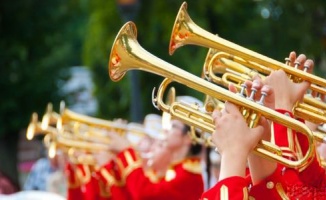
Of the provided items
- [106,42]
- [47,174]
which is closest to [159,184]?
[47,174]

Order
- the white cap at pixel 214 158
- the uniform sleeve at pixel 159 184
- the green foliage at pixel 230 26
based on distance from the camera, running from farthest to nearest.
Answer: the green foliage at pixel 230 26, the white cap at pixel 214 158, the uniform sleeve at pixel 159 184

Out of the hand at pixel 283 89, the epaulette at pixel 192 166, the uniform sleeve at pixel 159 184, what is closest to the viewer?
the hand at pixel 283 89

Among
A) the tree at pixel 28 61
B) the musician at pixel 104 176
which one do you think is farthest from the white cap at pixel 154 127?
the tree at pixel 28 61

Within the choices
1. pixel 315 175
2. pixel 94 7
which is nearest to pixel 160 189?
pixel 315 175

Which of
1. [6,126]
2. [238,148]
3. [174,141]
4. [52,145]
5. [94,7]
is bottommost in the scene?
[6,126]

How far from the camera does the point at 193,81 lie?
3.73 metres

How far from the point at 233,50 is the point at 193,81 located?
509 millimetres

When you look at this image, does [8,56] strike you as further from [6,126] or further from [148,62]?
[148,62]

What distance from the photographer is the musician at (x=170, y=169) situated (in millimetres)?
6809

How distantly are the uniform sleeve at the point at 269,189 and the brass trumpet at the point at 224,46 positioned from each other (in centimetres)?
55

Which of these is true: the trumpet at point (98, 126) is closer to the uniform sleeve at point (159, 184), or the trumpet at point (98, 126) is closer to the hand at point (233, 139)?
the uniform sleeve at point (159, 184)

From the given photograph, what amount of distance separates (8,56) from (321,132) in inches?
663

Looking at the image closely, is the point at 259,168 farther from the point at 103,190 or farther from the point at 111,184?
the point at 103,190

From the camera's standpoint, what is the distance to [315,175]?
163 inches
